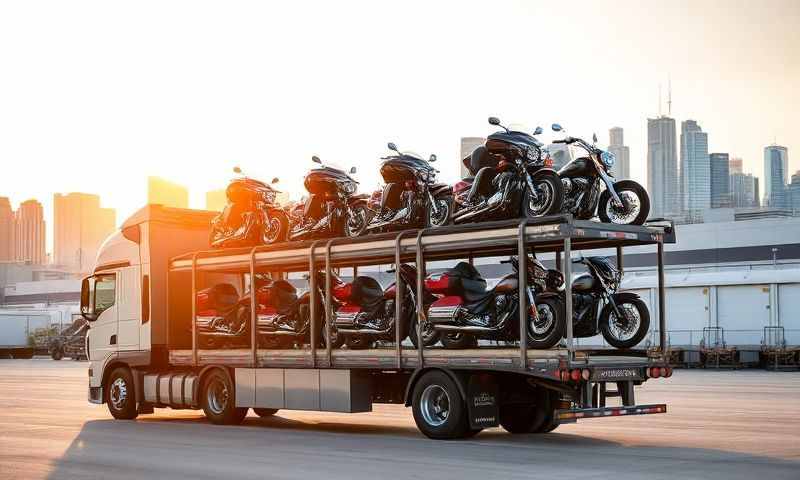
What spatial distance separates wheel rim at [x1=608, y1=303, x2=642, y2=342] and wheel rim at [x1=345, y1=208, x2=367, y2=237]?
5.26m

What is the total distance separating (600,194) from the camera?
52.2 ft

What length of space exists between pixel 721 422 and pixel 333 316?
21.2 feet

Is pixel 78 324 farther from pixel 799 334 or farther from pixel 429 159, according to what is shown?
pixel 429 159

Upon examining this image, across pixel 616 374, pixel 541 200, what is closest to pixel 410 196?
pixel 541 200

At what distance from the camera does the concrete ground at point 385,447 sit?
477 inches

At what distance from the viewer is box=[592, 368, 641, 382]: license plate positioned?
569 inches

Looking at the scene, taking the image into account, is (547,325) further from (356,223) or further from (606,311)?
(356,223)

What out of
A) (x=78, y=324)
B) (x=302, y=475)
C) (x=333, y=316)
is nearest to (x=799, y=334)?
(x=333, y=316)

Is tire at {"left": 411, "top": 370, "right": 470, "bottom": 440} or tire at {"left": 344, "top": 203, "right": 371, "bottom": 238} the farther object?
tire at {"left": 344, "top": 203, "right": 371, "bottom": 238}

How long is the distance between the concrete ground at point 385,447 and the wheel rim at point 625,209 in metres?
3.07

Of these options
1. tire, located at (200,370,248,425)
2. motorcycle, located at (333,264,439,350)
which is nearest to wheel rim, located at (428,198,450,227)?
motorcycle, located at (333,264,439,350)

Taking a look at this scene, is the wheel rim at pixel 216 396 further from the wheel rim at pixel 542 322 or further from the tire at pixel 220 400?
the wheel rim at pixel 542 322

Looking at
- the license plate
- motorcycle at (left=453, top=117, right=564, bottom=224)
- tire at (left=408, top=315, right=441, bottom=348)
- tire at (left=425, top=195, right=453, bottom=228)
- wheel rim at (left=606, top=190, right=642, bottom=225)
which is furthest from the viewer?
tire at (left=425, top=195, right=453, bottom=228)

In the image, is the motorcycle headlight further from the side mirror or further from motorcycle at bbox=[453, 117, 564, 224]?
the side mirror
